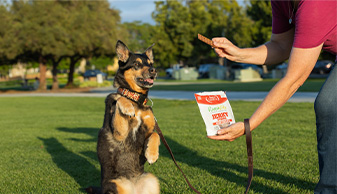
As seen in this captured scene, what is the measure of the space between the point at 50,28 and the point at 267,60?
30.4 m

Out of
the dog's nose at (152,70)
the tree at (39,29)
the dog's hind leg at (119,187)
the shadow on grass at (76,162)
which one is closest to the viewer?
the dog's hind leg at (119,187)

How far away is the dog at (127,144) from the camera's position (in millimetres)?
3975

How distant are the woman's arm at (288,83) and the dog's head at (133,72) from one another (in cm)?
167

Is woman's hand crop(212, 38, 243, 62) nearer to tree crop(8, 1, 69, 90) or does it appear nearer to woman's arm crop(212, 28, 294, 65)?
woman's arm crop(212, 28, 294, 65)

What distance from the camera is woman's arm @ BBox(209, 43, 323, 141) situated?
8.93ft

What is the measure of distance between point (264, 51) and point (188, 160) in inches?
126

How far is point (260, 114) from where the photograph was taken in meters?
2.89

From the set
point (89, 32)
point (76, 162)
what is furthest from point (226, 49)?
point (89, 32)

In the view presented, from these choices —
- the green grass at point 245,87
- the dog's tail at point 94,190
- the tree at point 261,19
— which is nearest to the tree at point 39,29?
the green grass at point 245,87

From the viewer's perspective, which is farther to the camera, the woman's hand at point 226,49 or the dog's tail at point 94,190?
the dog's tail at point 94,190

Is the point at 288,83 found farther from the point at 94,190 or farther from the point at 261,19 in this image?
the point at 261,19

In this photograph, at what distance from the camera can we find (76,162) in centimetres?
646

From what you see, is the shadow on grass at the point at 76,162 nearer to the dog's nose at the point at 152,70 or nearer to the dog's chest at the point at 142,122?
the dog's chest at the point at 142,122

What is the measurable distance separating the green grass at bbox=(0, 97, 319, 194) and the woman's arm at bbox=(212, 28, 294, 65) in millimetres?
1810
